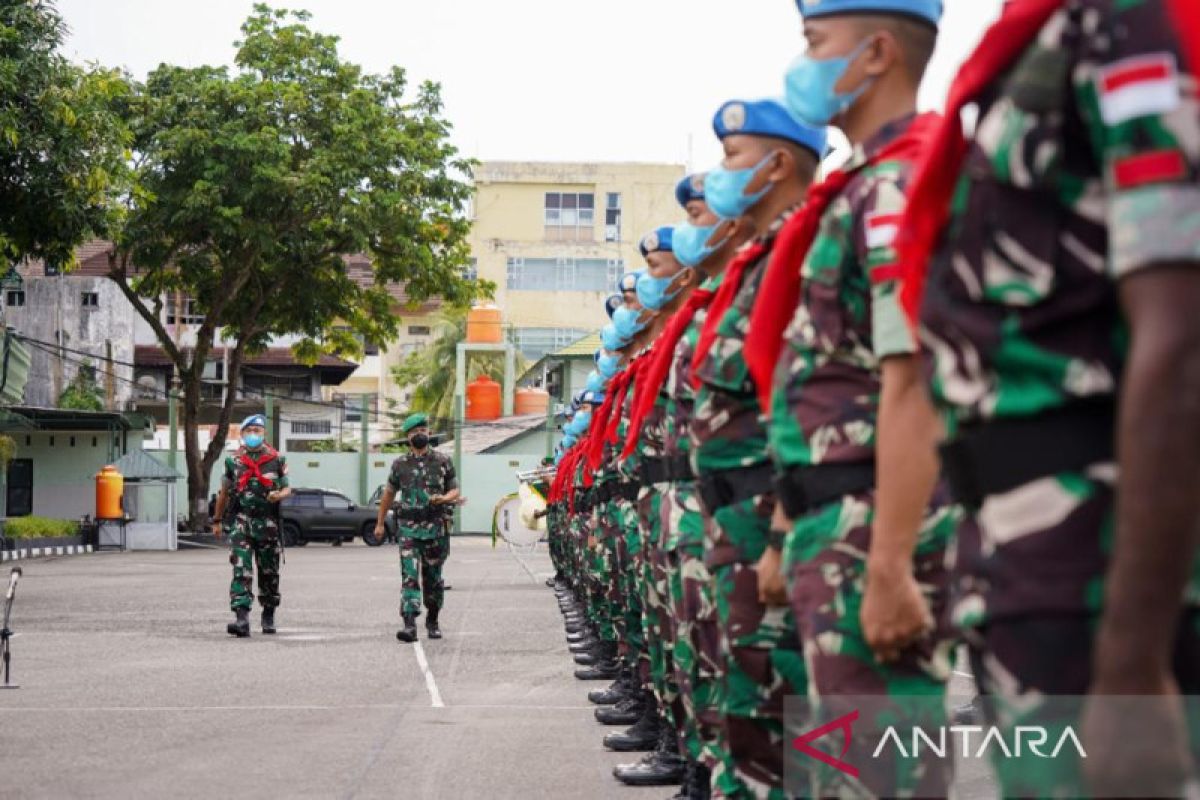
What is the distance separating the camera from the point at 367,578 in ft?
92.8

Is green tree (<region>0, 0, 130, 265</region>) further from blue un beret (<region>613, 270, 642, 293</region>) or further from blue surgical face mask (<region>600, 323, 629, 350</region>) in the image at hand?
blue un beret (<region>613, 270, 642, 293</region>)

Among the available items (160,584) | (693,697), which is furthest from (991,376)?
(160,584)

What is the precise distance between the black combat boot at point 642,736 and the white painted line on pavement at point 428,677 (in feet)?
6.26

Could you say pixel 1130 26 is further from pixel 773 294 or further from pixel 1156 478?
pixel 773 294

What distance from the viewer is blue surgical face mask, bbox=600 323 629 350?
10.5 meters

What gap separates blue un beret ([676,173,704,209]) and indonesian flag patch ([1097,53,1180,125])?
167 inches

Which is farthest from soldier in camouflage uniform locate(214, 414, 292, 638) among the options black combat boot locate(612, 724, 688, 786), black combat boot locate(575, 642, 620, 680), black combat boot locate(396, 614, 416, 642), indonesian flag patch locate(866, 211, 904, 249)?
indonesian flag patch locate(866, 211, 904, 249)

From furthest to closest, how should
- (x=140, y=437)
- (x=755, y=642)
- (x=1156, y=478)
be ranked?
(x=140, y=437) → (x=755, y=642) → (x=1156, y=478)

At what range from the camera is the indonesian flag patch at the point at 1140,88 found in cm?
223

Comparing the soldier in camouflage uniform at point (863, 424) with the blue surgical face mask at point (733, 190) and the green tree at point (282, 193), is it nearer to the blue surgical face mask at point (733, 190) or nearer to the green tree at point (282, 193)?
the blue surgical face mask at point (733, 190)

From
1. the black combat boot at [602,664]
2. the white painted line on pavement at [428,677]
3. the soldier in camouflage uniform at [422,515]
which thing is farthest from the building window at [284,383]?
the black combat boot at [602,664]

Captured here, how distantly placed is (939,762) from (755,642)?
1.03 metres

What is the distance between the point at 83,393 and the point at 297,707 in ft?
154

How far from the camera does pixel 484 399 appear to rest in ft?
202
